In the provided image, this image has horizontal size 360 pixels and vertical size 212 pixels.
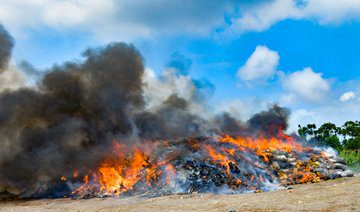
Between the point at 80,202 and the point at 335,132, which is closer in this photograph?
the point at 80,202

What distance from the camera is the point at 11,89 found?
87.4 ft

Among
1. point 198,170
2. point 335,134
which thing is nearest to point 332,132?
point 335,134

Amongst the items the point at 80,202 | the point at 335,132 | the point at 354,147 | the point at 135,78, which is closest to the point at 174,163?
the point at 80,202

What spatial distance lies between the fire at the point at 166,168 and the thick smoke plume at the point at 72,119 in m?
1.14

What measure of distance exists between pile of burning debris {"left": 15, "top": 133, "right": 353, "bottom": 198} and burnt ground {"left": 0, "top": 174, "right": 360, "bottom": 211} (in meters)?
1.61

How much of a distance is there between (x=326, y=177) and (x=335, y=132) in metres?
50.9

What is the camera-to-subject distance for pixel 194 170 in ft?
72.8

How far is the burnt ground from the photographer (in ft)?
44.7

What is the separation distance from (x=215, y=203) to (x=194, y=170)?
6.19 metres

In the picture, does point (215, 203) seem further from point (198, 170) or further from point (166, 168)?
point (166, 168)

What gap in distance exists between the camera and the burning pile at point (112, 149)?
22.3 metres

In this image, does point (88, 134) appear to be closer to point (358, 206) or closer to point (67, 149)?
point (67, 149)

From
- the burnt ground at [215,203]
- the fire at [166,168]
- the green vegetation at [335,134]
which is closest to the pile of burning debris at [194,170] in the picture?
the fire at [166,168]

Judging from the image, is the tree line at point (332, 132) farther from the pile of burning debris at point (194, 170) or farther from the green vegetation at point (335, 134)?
the pile of burning debris at point (194, 170)
